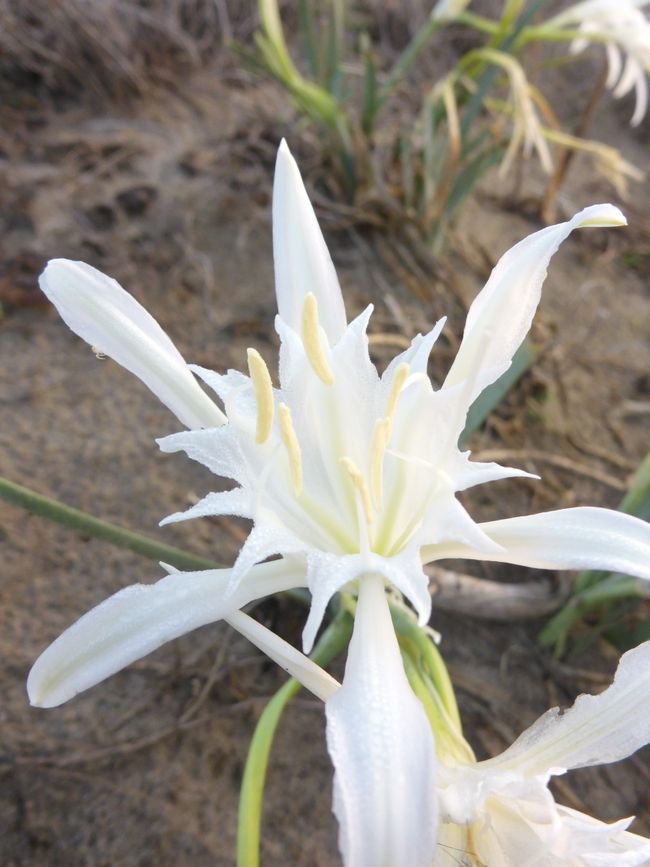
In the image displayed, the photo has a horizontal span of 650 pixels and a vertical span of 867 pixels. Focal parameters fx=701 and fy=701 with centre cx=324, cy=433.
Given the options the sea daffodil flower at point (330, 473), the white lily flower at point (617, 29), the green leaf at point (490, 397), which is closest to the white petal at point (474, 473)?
the sea daffodil flower at point (330, 473)

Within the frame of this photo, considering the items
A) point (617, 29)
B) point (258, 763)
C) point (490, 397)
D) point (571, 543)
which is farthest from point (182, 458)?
point (617, 29)

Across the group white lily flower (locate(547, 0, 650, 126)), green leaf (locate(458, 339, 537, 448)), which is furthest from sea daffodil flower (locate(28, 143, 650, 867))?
white lily flower (locate(547, 0, 650, 126))

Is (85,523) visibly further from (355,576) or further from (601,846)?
(601,846)

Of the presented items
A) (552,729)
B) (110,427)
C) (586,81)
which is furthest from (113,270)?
(586,81)

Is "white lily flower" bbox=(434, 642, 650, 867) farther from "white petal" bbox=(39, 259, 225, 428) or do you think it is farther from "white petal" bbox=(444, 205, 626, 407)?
"white petal" bbox=(39, 259, 225, 428)

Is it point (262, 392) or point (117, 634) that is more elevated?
point (262, 392)

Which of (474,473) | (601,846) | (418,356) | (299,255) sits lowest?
(601,846)

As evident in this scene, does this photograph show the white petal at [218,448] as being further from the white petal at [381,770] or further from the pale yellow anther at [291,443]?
the white petal at [381,770]

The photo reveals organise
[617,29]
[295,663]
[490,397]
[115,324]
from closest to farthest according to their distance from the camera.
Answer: [295,663], [115,324], [490,397], [617,29]
